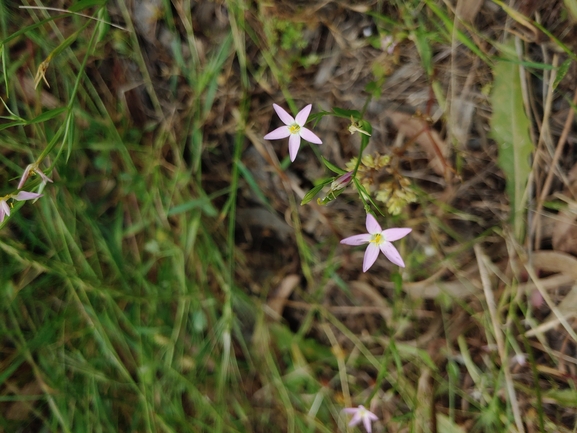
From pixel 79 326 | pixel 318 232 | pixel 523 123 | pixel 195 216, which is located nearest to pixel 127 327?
pixel 79 326

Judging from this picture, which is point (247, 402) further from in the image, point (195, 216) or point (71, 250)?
point (71, 250)

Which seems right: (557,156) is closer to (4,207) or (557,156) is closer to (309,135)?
(309,135)

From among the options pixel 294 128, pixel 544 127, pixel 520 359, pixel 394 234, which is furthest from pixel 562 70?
pixel 520 359

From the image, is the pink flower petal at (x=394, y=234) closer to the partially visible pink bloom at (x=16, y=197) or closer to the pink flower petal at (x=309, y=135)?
the pink flower petal at (x=309, y=135)

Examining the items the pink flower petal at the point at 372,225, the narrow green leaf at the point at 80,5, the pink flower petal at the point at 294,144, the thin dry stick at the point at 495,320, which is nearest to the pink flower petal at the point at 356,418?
the thin dry stick at the point at 495,320

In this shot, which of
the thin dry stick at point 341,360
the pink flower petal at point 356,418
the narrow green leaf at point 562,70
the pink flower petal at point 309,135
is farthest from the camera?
the thin dry stick at point 341,360

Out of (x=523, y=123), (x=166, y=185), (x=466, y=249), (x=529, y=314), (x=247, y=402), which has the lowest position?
(x=247, y=402)
